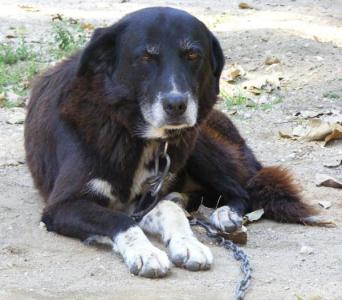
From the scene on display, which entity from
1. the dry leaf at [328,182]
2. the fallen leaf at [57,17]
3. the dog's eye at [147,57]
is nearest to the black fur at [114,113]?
the dog's eye at [147,57]

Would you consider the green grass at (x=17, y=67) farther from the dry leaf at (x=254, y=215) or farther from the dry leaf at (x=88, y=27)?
the dry leaf at (x=254, y=215)

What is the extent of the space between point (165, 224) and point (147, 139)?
50cm

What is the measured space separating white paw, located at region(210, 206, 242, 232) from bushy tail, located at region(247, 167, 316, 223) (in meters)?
0.26

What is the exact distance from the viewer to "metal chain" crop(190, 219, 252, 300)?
12.6ft

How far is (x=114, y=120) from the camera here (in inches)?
188

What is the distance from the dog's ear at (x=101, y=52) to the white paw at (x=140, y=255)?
3.24 feet

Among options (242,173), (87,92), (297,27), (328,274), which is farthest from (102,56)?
(297,27)

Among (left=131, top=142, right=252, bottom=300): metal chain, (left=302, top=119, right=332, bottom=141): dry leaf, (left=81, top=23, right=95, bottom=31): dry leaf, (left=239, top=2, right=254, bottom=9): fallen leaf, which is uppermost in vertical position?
(left=131, top=142, right=252, bottom=300): metal chain

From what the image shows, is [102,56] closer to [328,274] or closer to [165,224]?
[165,224]

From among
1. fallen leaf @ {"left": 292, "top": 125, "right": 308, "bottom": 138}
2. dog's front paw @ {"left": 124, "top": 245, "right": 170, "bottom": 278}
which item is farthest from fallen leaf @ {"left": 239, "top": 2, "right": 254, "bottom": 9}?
dog's front paw @ {"left": 124, "top": 245, "right": 170, "bottom": 278}

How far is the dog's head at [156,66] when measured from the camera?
4516mm

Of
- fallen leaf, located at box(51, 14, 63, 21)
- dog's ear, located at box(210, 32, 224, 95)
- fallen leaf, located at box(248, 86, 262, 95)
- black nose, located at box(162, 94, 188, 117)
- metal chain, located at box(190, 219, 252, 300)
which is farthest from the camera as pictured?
fallen leaf, located at box(51, 14, 63, 21)

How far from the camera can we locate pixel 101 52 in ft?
15.8

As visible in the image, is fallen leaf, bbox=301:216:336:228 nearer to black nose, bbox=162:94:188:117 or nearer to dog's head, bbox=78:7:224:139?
dog's head, bbox=78:7:224:139
